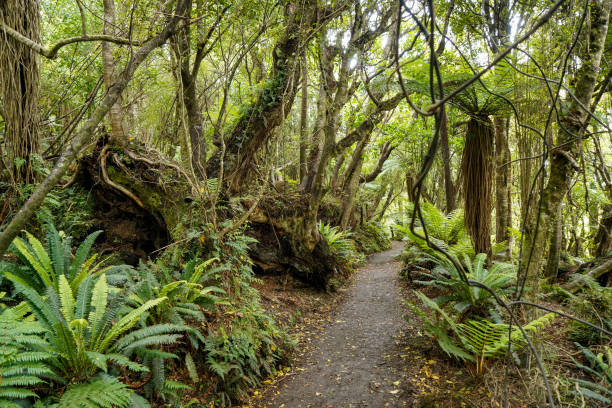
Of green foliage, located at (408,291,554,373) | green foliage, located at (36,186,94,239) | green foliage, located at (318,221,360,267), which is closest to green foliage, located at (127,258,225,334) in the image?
green foliage, located at (36,186,94,239)

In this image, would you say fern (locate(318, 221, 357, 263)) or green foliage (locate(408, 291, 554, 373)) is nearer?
green foliage (locate(408, 291, 554, 373))

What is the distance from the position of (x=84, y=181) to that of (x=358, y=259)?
25.5 feet

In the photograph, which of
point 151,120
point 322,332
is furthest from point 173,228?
point 151,120

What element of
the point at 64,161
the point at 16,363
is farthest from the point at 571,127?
the point at 16,363

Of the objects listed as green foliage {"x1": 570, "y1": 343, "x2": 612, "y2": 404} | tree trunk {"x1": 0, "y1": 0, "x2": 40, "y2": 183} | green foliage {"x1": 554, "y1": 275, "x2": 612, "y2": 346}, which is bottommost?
green foliage {"x1": 570, "y1": 343, "x2": 612, "y2": 404}

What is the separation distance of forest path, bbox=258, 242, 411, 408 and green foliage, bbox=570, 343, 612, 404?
1.45 metres

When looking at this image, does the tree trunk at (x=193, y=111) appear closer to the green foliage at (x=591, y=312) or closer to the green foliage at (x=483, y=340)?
the green foliage at (x=483, y=340)

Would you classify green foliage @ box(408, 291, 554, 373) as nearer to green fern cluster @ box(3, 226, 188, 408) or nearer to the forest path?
the forest path

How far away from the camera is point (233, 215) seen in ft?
17.2

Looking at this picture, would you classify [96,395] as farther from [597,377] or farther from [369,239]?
[369,239]

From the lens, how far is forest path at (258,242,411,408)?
3.26m

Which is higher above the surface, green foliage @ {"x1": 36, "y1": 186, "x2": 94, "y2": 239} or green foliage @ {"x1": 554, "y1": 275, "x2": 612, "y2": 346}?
green foliage @ {"x1": 36, "y1": 186, "x2": 94, "y2": 239}

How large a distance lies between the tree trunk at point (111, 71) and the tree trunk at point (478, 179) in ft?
17.5

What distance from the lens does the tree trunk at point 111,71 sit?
446 centimetres
